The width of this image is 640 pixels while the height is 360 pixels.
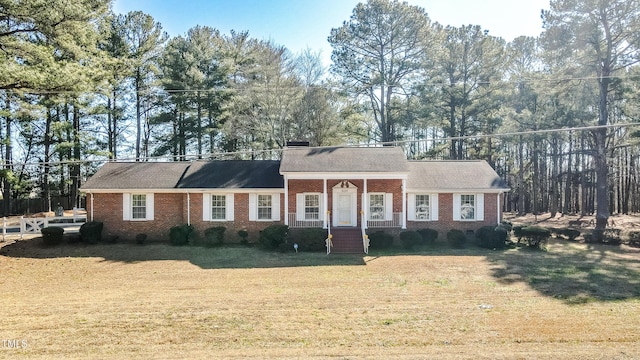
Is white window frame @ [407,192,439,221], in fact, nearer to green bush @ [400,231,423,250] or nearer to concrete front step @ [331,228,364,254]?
green bush @ [400,231,423,250]

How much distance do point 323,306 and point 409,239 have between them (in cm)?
1043

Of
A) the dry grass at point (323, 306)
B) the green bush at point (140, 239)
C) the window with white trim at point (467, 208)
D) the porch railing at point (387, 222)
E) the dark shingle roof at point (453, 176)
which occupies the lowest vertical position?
the dry grass at point (323, 306)

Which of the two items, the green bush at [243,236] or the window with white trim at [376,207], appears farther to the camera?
the window with white trim at [376,207]

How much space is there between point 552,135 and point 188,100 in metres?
33.2

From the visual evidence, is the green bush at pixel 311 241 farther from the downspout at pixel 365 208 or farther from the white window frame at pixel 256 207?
the white window frame at pixel 256 207

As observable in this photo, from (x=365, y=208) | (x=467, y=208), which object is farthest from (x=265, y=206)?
(x=467, y=208)

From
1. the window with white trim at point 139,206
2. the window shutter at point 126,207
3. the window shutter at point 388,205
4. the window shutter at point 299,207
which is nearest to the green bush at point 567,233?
the window shutter at point 388,205

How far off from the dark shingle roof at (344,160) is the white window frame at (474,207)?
3718 millimetres

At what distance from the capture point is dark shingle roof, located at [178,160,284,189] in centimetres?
2073

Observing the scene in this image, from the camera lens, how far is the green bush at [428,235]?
20.0 m

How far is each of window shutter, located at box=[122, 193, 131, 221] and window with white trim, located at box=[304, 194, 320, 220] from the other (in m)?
9.64

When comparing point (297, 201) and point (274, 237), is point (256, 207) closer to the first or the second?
point (297, 201)

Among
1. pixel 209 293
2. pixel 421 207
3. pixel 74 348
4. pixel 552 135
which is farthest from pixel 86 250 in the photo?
pixel 552 135

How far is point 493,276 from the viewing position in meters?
13.2
